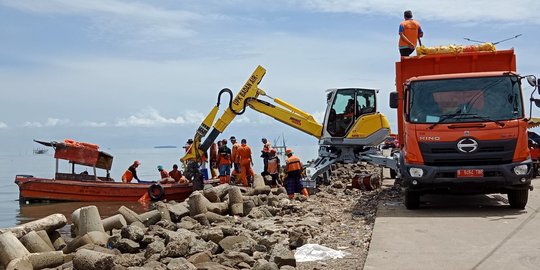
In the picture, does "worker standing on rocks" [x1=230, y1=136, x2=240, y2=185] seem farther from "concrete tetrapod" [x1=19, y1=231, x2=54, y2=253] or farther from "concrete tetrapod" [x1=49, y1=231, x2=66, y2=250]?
"concrete tetrapod" [x1=19, y1=231, x2=54, y2=253]

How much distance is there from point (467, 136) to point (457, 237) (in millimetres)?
2518

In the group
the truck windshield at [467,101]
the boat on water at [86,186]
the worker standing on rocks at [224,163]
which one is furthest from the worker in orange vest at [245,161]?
the truck windshield at [467,101]

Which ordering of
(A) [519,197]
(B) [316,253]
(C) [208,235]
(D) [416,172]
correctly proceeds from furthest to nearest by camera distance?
(A) [519,197]
(D) [416,172]
(C) [208,235]
(B) [316,253]

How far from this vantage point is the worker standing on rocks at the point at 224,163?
69.4ft

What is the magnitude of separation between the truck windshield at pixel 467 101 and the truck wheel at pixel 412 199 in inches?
55.7

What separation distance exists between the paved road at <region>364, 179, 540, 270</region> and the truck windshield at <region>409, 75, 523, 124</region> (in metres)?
1.75

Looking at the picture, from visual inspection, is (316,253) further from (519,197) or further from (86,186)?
(86,186)

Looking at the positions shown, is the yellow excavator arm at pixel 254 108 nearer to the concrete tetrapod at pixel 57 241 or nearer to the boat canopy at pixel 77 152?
the boat canopy at pixel 77 152

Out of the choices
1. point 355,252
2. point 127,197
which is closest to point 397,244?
point 355,252

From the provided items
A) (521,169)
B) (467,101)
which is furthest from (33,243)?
(521,169)

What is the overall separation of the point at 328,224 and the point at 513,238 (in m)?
3.31

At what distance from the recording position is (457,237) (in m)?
8.42

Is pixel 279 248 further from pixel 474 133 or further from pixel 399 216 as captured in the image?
pixel 474 133

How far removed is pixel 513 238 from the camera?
8250 millimetres
